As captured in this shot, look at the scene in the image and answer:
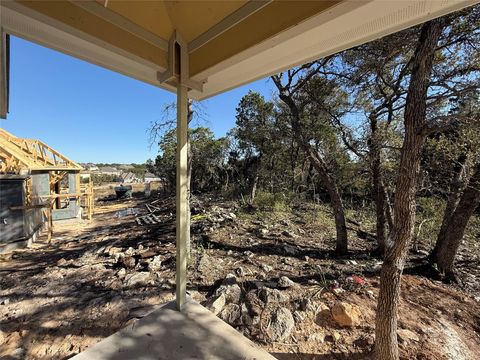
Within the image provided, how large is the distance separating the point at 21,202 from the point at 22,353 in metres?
6.54

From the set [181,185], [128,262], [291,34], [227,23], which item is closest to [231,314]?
[181,185]

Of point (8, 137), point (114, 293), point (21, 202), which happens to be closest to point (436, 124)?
point (114, 293)

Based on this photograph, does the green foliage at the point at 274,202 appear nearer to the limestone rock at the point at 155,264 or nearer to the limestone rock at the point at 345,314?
the limestone rock at the point at 155,264

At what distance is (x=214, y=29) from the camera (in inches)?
67.5

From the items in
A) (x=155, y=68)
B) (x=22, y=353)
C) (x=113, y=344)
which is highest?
(x=155, y=68)

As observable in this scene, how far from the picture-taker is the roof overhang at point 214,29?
1.13 meters

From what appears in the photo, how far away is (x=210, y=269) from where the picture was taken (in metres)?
3.60

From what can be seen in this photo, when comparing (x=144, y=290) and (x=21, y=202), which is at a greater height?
(x=21, y=202)

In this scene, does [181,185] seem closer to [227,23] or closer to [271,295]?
[227,23]

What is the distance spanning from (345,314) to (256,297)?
41.1 inches

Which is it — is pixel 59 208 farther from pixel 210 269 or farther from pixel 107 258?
pixel 210 269

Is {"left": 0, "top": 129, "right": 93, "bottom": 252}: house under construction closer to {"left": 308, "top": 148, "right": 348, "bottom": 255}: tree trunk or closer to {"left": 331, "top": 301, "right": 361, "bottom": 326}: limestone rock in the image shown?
{"left": 308, "top": 148, "right": 348, "bottom": 255}: tree trunk

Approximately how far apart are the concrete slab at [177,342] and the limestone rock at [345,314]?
3.66ft

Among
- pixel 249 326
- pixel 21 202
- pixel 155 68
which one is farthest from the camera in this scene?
pixel 21 202
